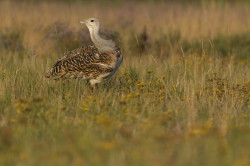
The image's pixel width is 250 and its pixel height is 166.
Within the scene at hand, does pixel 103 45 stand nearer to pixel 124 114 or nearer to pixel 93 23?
pixel 93 23

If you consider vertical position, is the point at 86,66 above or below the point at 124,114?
above

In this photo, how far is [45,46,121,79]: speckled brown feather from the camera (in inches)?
260

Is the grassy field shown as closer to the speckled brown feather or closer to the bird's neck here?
the speckled brown feather

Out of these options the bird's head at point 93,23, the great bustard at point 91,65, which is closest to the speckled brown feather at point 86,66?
the great bustard at point 91,65

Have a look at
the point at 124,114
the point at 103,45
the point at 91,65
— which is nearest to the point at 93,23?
the point at 103,45

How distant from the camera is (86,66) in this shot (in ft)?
21.7

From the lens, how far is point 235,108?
580 centimetres

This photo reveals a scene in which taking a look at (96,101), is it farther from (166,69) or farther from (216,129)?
(166,69)

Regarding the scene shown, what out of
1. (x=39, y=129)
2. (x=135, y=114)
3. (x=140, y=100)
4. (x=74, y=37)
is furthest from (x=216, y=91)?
(x=74, y=37)

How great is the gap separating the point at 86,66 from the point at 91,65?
6 cm

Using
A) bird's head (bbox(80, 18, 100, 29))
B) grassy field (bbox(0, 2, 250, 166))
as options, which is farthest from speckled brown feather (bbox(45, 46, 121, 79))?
bird's head (bbox(80, 18, 100, 29))

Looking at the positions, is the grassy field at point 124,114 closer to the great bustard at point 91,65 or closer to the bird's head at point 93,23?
the great bustard at point 91,65

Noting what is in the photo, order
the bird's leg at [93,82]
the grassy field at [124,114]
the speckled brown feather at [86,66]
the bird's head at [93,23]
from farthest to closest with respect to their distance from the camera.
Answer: the bird's head at [93,23]
the bird's leg at [93,82]
the speckled brown feather at [86,66]
the grassy field at [124,114]

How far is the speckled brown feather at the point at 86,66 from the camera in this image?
21.6 ft
